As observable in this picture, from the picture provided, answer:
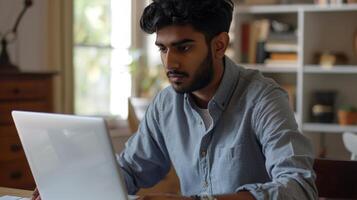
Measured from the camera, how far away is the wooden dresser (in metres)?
3.08

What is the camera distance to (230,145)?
1549 mm

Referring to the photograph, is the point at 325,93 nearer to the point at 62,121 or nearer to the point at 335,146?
the point at 335,146

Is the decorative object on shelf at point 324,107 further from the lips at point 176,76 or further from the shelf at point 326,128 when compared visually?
the lips at point 176,76

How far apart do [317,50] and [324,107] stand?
1.28 ft

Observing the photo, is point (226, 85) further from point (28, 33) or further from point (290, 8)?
point (290, 8)

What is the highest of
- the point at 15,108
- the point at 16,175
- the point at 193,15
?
the point at 193,15

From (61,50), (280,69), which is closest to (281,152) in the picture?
(61,50)

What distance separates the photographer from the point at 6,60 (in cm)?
332

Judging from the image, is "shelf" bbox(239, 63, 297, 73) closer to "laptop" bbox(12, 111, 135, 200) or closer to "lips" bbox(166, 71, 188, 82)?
"lips" bbox(166, 71, 188, 82)

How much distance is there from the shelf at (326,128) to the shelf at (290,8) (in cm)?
75

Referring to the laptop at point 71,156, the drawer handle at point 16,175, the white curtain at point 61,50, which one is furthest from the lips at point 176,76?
the white curtain at point 61,50

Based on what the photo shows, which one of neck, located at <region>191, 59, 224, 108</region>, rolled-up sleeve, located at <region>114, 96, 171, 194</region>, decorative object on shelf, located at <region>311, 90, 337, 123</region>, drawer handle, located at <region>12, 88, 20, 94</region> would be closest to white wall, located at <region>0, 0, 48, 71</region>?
drawer handle, located at <region>12, 88, 20, 94</region>

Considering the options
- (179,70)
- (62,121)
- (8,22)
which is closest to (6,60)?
(8,22)

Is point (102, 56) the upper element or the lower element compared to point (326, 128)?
upper
